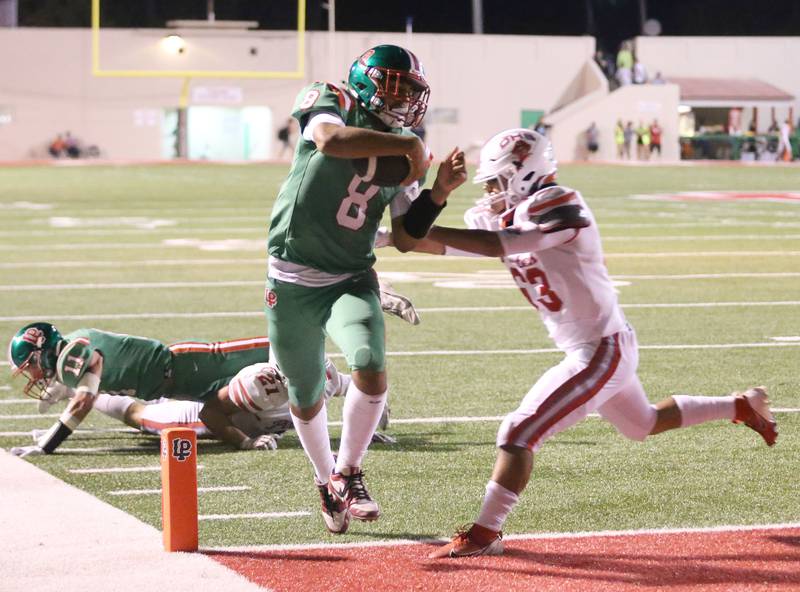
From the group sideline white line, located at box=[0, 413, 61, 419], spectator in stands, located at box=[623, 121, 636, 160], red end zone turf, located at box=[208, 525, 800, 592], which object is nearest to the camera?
red end zone turf, located at box=[208, 525, 800, 592]

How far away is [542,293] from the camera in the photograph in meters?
5.16

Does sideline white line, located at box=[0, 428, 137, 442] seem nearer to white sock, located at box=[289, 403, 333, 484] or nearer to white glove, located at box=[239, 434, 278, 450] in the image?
white glove, located at box=[239, 434, 278, 450]

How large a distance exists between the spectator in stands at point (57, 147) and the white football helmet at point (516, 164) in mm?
47019

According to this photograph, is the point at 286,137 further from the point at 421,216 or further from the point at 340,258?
the point at 421,216

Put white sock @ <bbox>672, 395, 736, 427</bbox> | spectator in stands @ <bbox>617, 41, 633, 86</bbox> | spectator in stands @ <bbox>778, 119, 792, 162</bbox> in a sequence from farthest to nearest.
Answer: spectator in stands @ <bbox>617, 41, 633, 86</bbox>, spectator in stands @ <bbox>778, 119, 792, 162</bbox>, white sock @ <bbox>672, 395, 736, 427</bbox>

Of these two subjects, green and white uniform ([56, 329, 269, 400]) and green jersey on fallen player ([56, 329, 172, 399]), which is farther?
green and white uniform ([56, 329, 269, 400])

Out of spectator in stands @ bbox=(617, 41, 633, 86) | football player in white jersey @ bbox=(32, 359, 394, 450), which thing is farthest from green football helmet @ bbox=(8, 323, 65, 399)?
spectator in stands @ bbox=(617, 41, 633, 86)

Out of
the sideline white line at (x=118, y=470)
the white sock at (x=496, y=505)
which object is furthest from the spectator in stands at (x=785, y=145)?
the white sock at (x=496, y=505)

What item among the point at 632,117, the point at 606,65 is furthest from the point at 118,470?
the point at 606,65

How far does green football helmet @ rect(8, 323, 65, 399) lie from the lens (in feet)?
23.2

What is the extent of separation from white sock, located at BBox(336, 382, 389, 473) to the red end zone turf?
427 mm

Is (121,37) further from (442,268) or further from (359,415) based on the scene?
(359,415)

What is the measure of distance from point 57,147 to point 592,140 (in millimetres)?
18204

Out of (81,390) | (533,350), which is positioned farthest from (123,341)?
(533,350)
